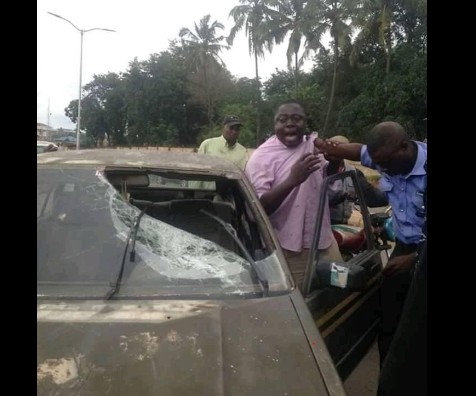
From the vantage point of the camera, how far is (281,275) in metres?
1.95

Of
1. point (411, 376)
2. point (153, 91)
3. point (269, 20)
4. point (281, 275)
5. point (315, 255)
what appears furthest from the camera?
point (153, 91)

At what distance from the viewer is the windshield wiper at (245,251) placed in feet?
6.20

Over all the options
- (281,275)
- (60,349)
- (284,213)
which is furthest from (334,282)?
(60,349)

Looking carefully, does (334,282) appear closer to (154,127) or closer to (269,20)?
(269,20)

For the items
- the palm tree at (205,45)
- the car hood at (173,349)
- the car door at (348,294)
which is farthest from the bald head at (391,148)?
the palm tree at (205,45)

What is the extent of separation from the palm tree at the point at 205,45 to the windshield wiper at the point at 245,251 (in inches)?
1310

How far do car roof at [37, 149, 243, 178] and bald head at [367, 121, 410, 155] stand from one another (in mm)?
718

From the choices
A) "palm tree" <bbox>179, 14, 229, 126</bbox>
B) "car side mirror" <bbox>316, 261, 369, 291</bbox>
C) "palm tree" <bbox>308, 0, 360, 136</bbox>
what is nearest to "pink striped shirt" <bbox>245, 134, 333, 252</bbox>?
"car side mirror" <bbox>316, 261, 369, 291</bbox>

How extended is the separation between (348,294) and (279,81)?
36307 millimetres

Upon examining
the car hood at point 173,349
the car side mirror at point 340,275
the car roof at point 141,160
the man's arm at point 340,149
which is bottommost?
the car hood at point 173,349

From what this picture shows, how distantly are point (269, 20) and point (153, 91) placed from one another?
12.6 metres

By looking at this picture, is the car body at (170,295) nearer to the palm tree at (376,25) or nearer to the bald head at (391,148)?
the bald head at (391,148)

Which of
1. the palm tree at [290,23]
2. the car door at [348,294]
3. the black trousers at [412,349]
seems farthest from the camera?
the palm tree at [290,23]

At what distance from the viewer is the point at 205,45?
3406 cm
